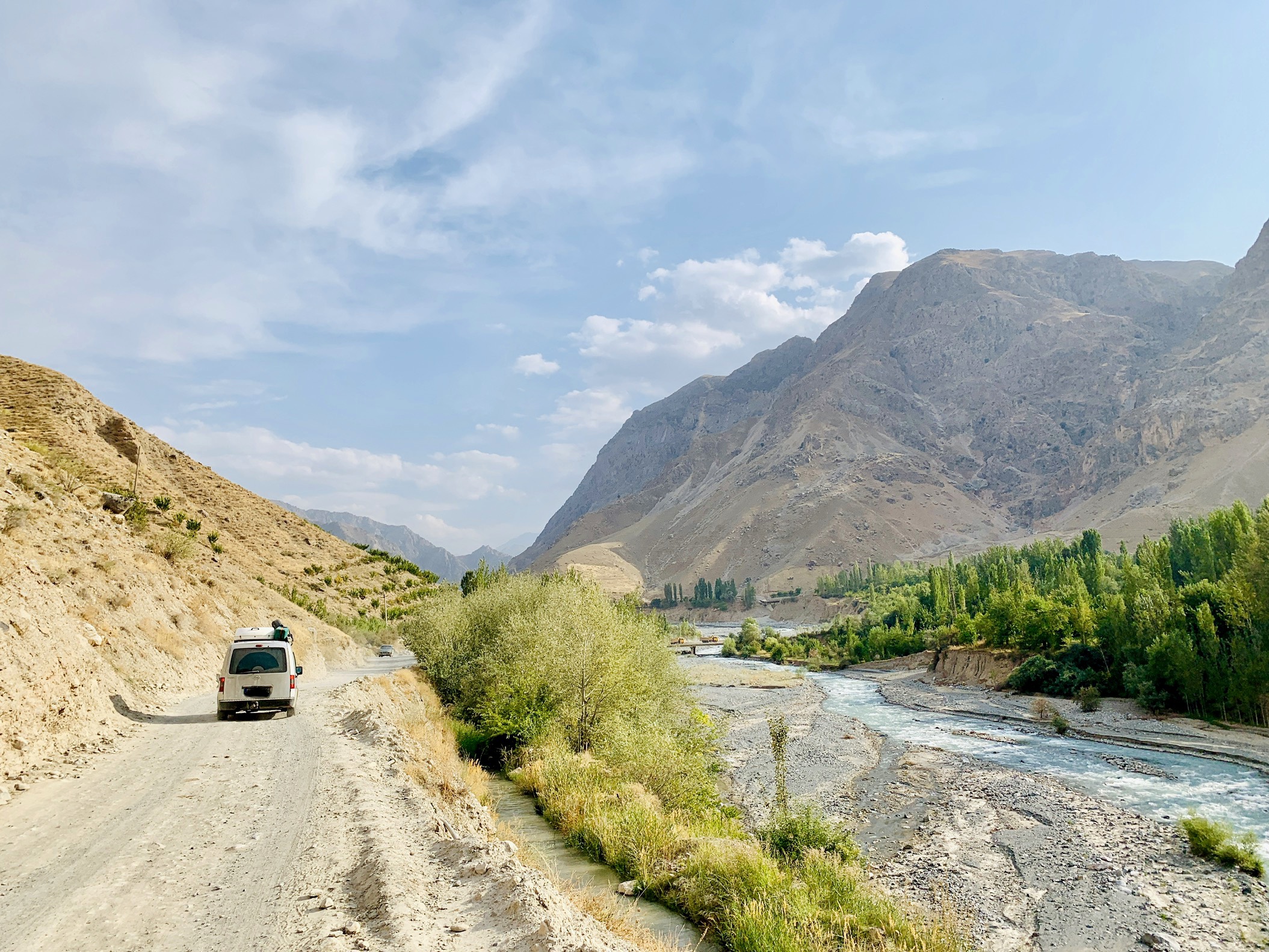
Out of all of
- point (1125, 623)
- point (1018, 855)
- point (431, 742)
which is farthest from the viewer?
point (1125, 623)

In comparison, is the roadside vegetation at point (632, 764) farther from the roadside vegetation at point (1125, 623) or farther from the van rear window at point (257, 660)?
the roadside vegetation at point (1125, 623)

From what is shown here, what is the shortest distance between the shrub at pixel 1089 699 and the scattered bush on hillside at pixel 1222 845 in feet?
90.9

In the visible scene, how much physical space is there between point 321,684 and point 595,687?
12.0 meters

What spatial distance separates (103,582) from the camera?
70.0 feet

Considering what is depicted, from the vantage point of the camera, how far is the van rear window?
17.6m

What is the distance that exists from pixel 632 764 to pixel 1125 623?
48.4 m

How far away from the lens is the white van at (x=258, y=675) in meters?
17.3

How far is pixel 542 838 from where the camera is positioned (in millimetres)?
15406

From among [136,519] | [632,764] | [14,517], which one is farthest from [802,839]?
[136,519]

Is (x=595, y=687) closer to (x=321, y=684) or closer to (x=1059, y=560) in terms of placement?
(x=321, y=684)

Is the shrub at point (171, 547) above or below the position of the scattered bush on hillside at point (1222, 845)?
above

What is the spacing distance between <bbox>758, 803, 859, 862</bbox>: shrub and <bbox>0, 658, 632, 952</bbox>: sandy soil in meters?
7.78

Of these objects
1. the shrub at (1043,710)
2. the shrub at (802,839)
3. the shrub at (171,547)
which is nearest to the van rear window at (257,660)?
the shrub at (802,839)

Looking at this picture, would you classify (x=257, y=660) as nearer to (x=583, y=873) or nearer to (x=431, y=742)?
(x=431, y=742)
